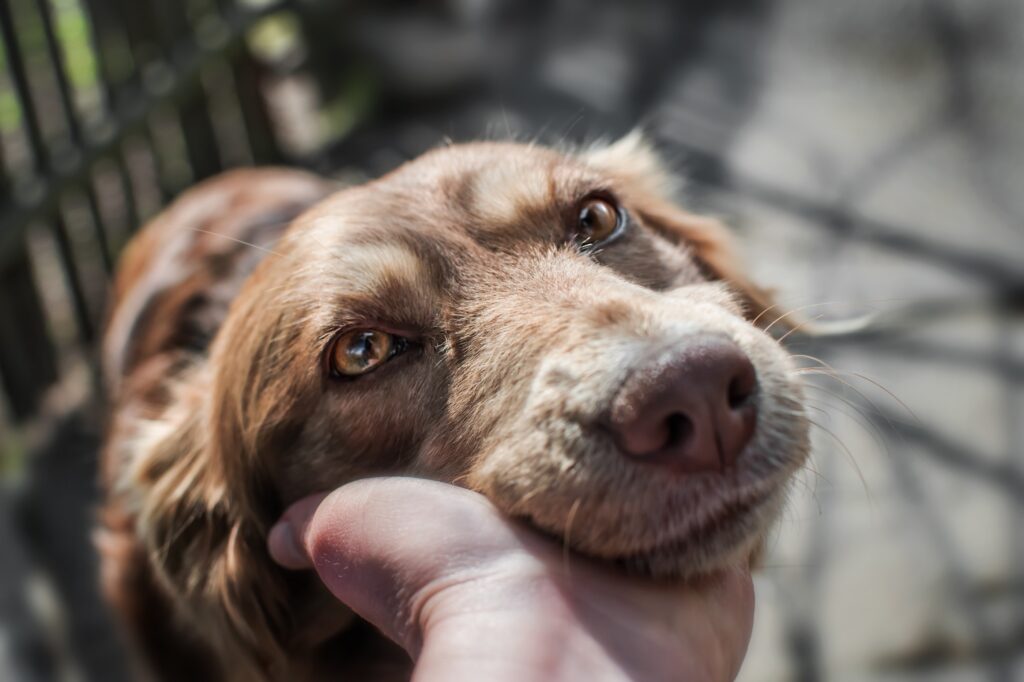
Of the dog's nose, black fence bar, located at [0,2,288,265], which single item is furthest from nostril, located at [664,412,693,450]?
black fence bar, located at [0,2,288,265]

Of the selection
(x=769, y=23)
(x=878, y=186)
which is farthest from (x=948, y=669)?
(x=769, y=23)

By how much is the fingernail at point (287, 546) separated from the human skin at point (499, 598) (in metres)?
0.24

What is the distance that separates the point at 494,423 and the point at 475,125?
4537mm

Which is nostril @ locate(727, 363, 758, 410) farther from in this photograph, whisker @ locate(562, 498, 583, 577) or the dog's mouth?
whisker @ locate(562, 498, 583, 577)

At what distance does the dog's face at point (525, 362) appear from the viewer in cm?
169

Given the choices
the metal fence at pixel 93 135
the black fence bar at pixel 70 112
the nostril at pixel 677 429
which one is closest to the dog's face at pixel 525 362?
the nostril at pixel 677 429

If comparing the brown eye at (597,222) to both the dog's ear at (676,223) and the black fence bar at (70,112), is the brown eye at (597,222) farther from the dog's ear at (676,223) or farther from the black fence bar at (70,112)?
the black fence bar at (70,112)

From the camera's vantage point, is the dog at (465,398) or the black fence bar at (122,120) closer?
the dog at (465,398)

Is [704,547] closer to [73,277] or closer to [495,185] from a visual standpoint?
[495,185]

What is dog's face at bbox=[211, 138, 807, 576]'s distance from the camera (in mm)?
1687

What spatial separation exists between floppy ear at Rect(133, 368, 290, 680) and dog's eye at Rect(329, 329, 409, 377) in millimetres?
491

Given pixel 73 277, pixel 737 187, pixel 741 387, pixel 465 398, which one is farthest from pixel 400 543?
pixel 737 187

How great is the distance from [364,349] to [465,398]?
29 centimetres

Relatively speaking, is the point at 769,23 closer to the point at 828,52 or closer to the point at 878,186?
the point at 828,52
